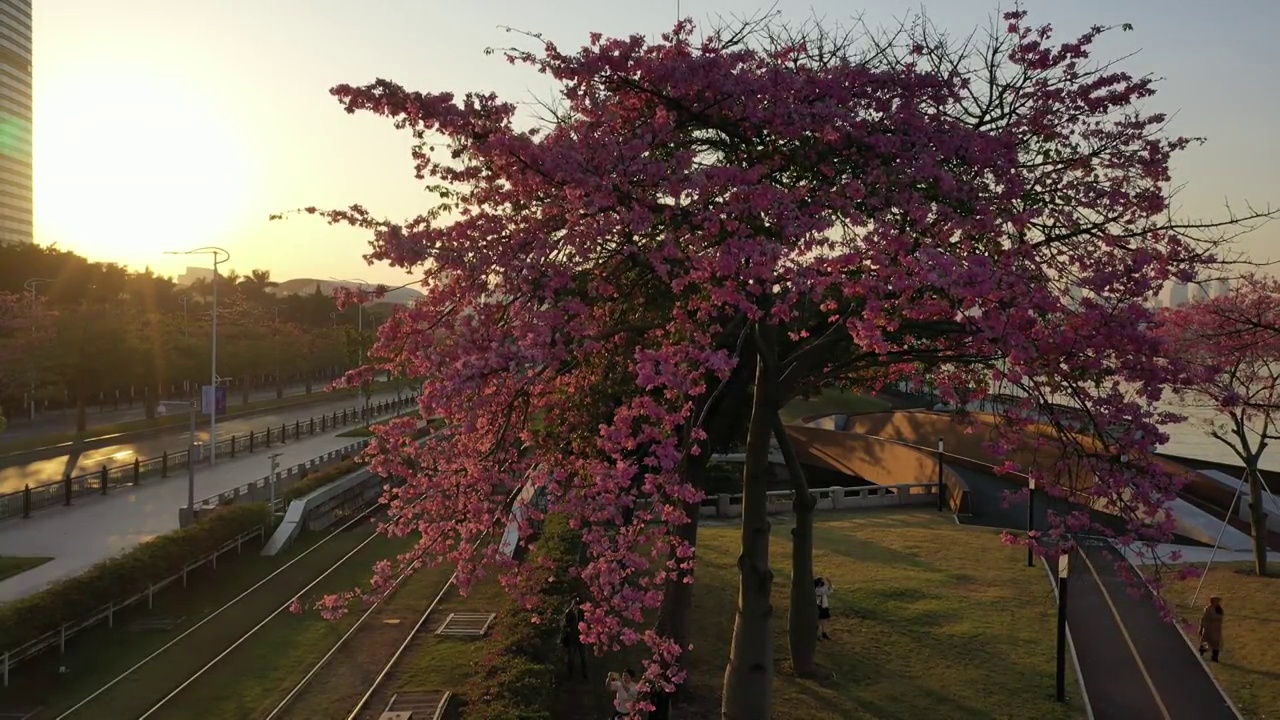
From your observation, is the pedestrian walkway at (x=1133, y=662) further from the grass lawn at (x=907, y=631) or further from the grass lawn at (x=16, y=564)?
the grass lawn at (x=16, y=564)

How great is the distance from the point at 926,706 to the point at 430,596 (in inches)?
541

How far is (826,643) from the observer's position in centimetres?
1723

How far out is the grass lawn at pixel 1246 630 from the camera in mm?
14258

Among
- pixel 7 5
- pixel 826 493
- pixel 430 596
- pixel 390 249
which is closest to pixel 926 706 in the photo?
pixel 390 249

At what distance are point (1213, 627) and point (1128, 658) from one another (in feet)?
4.93

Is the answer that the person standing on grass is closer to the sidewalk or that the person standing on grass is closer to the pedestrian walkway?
the pedestrian walkway

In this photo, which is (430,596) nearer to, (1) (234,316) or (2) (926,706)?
(2) (926,706)

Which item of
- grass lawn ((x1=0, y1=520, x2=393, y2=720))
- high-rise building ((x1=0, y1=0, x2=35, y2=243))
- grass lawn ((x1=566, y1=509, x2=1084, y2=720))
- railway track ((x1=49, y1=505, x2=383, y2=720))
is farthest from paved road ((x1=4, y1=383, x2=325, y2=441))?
high-rise building ((x1=0, y1=0, x2=35, y2=243))

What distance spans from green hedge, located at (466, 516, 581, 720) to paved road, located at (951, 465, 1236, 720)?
6.95m

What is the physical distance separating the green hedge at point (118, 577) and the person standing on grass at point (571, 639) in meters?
10.5

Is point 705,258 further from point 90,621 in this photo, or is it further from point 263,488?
point 263,488

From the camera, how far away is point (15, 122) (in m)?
136

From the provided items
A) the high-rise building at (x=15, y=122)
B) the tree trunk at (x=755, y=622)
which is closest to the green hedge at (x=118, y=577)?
the tree trunk at (x=755, y=622)

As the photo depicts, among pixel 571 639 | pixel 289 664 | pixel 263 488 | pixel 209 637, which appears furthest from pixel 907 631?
pixel 263 488
